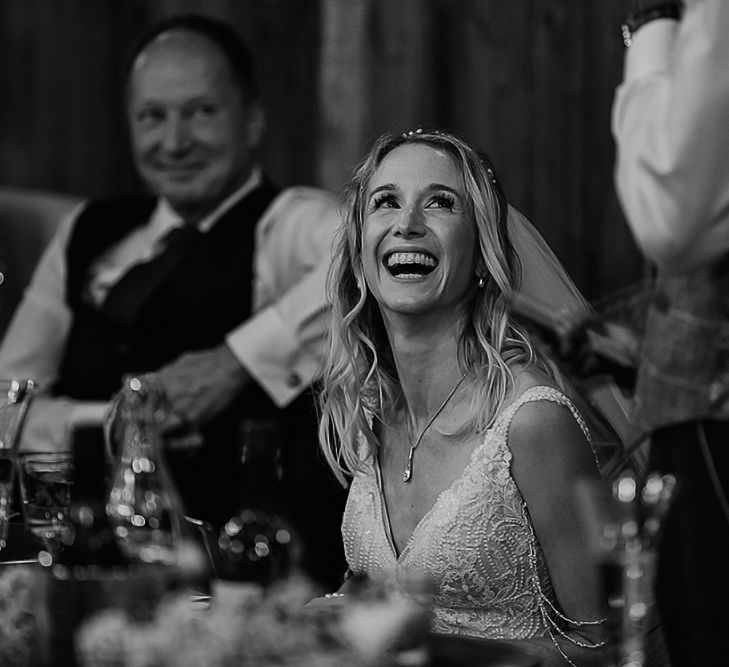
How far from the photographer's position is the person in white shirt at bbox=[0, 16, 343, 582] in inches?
115

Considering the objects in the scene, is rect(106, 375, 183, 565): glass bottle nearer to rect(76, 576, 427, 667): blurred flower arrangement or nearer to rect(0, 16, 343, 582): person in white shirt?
rect(76, 576, 427, 667): blurred flower arrangement

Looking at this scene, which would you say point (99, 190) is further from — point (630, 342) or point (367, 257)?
point (630, 342)

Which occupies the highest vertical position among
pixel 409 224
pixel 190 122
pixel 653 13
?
pixel 653 13

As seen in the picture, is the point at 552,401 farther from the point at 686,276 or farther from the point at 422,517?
the point at 686,276

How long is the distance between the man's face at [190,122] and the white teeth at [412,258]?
139 cm

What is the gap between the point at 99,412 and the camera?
9.81 ft

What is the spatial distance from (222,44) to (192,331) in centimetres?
76

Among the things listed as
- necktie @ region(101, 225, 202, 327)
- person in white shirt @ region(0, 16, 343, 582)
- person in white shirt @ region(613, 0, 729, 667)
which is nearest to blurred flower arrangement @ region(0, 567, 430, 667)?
person in white shirt @ region(613, 0, 729, 667)

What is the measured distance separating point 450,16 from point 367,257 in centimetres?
178

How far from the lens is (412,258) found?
1953 mm

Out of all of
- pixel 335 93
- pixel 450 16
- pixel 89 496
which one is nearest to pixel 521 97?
pixel 450 16

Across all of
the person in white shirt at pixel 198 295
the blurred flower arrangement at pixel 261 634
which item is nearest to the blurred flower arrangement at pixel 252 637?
the blurred flower arrangement at pixel 261 634

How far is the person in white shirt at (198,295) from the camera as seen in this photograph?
2.92 metres

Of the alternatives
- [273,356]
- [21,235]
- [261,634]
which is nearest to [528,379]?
[261,634]
